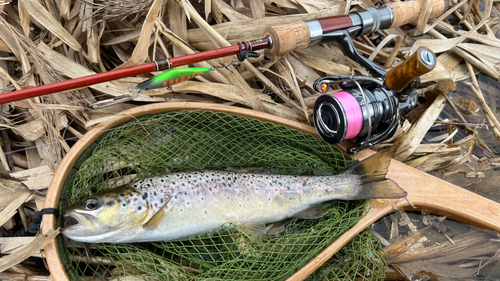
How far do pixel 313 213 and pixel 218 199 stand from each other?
24.6 inches

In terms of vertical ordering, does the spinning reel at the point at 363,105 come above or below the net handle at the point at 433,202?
above

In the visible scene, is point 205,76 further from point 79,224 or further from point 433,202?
point 433,202

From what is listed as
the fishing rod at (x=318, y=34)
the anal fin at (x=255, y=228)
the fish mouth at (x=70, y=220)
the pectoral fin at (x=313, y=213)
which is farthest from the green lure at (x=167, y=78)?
the pectoral fin at (x=313, y=213)

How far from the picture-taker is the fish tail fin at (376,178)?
2.19 m

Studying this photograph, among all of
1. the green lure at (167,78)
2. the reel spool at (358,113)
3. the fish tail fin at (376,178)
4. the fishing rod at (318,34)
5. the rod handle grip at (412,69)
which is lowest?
the fish tail fin at (376,178)

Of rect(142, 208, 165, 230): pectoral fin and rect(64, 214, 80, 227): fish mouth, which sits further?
rect(142, 208, 165, 230): pectoral fin

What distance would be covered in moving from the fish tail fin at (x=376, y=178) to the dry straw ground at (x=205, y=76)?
547 mm

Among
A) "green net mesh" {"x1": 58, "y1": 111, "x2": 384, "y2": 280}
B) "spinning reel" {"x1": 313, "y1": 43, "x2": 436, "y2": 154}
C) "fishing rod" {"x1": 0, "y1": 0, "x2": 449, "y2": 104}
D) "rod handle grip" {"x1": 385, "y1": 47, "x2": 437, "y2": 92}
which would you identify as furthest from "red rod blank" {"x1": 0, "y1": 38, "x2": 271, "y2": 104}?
"rod handle grip" {"x1": 385, "y1": 47, "x2": 437, "y2": 92}

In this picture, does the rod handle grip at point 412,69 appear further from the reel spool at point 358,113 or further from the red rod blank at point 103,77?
the red rod blank at point 103,77

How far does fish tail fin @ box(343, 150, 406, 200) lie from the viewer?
7.17 feet

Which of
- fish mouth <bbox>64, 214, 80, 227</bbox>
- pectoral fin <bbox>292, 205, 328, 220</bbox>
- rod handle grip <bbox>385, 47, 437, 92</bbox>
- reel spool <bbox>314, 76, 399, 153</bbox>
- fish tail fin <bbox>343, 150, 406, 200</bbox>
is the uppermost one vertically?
rod handle grip <bbox>385, 47, 437, 92</bbox>

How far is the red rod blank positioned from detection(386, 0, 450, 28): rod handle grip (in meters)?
1.04

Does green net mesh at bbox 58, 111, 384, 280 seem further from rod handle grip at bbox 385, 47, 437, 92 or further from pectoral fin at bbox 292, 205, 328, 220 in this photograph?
rod handle grip at bbox 385, 47, 437, 92

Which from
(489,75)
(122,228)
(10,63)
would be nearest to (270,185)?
(122,228)
